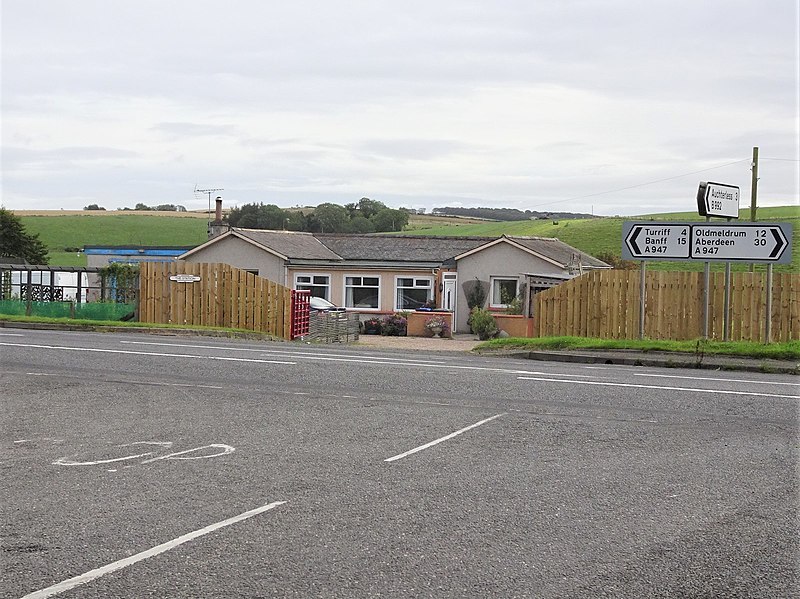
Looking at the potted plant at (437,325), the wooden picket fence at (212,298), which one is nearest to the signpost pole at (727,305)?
the wooden picket fence at (212,298)

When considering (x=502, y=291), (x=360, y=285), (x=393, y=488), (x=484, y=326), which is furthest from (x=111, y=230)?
(x=393, y=488)

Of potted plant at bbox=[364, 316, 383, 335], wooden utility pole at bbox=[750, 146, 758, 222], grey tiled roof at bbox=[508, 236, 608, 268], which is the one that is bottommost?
potted plant at bbox=[364, 316, 383, 335]

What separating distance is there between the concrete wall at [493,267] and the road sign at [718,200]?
17569mm

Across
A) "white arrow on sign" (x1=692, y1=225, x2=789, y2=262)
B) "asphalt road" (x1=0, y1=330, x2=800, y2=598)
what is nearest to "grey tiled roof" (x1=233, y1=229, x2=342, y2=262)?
"white arrow on sign" (x1=692, y1=225, x2=789, y2=262)

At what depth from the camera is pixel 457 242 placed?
45375 millimetres

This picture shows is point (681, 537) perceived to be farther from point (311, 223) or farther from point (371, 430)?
point (311, 223)

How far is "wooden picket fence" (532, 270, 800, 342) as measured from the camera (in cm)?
2425

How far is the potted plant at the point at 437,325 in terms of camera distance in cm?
3809

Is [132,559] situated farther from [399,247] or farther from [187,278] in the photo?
[399,247]

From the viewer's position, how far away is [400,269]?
41344 millimetres

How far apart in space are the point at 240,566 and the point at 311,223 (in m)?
98.5

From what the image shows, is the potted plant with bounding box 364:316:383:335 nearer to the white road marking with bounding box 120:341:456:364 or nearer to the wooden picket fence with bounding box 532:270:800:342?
the wooden picket fence with bounding box 532:270:800:342

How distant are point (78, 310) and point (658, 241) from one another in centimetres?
1795

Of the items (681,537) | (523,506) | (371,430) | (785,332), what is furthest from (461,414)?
(785,332)
